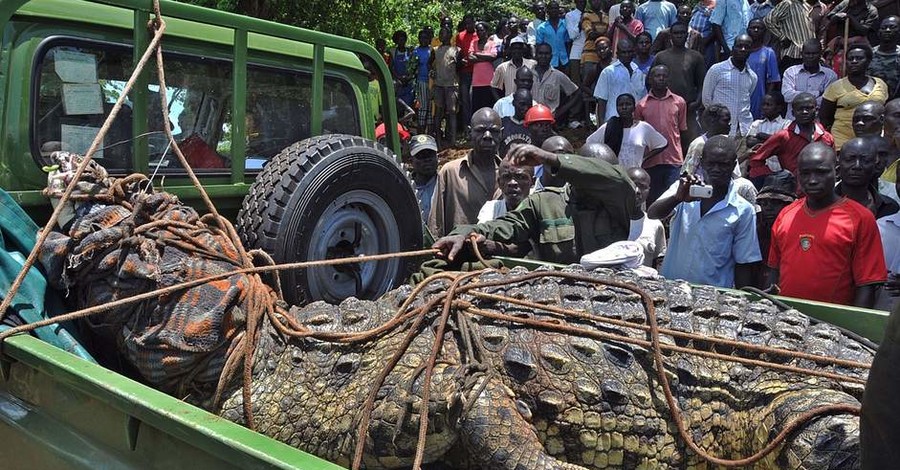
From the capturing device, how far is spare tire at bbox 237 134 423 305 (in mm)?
3311

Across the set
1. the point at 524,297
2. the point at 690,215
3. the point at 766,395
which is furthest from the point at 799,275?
the point at 524,297

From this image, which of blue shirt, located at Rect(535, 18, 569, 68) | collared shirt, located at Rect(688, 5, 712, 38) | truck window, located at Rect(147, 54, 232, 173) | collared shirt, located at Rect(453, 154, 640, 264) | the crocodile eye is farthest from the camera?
blue shirt, located at Rect(535, 18, 569, 68)

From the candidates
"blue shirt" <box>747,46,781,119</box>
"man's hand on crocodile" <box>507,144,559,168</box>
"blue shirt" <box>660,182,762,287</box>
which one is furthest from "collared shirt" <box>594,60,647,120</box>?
"man's hand on crocodile" <box>507,144,559,168</box>

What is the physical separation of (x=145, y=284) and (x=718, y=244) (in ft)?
9.45

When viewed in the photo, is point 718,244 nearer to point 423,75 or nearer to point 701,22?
point 701,22

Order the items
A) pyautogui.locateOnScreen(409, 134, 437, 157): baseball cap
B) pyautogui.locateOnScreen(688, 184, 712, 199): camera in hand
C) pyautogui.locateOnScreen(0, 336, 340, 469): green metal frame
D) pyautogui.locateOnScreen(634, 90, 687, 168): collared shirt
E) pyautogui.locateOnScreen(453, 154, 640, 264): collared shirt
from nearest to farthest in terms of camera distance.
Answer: pyautogui.locateOnScreen(0, 336, 340, 469): green metal frame, pyautogui.locateOnScreen(453, 154, 640, 264): collared shirt, pyautogui.locateOnScreen(688, 184, 712, 199): camera in hand, pyautogui.locateOnScreen(409, 134, 437, 157): baseball cap, pyautogui.locateOnScreen(634, 90, 687, 168): collared shirt

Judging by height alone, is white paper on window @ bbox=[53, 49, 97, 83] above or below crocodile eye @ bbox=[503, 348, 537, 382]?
above

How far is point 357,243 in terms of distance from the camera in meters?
3.74

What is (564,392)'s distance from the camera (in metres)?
2.49

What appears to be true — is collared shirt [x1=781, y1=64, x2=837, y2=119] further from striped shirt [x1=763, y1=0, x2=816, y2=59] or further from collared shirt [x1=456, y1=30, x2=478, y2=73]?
collared shirt [x1=456, y1=30, x2=478, y2=73]

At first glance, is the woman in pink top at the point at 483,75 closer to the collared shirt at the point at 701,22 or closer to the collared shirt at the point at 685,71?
the collared shirt at the point at 701,22

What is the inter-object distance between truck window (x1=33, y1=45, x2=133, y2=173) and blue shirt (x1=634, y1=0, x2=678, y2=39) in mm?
7649

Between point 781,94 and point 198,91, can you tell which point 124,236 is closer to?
point 198,91

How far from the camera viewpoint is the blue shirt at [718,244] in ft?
13.6
